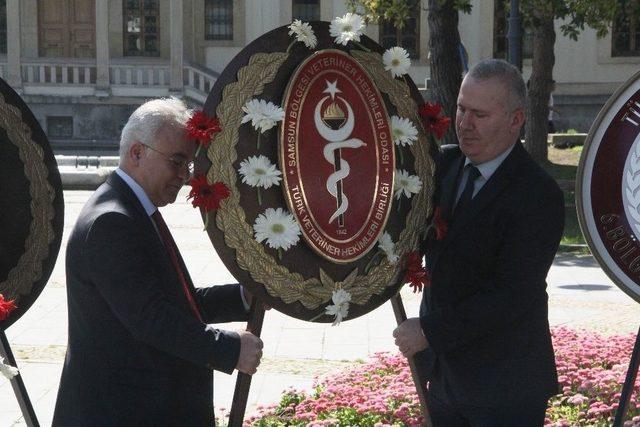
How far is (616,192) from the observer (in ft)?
15.1

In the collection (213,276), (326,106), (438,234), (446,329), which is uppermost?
(326,106)

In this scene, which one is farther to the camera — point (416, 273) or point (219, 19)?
point (219, 19)

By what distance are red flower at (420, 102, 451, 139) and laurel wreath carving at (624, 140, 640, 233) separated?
97cm

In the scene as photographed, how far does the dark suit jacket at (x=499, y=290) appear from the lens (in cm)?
364

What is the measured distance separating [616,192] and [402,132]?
3.77 ft

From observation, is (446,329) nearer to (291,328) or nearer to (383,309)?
(291,328)

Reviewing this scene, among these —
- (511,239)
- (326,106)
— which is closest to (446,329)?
(511,239)

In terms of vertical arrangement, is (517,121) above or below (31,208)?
above

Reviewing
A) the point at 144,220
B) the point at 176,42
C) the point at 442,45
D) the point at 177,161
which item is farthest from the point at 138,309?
the point at 176,42

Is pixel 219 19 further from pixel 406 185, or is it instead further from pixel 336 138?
pixel 336 138

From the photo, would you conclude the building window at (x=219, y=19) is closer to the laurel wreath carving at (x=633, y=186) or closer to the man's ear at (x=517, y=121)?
the laurel wreath carving at (x=633, y=186)

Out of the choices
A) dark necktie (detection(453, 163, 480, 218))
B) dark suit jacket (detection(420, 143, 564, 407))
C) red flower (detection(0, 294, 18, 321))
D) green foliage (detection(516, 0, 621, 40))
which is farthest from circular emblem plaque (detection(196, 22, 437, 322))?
A: green foliage (detection(516, 0, 621, 40))

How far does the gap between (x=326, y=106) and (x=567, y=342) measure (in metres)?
4.36

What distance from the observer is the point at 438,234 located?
390 cm
